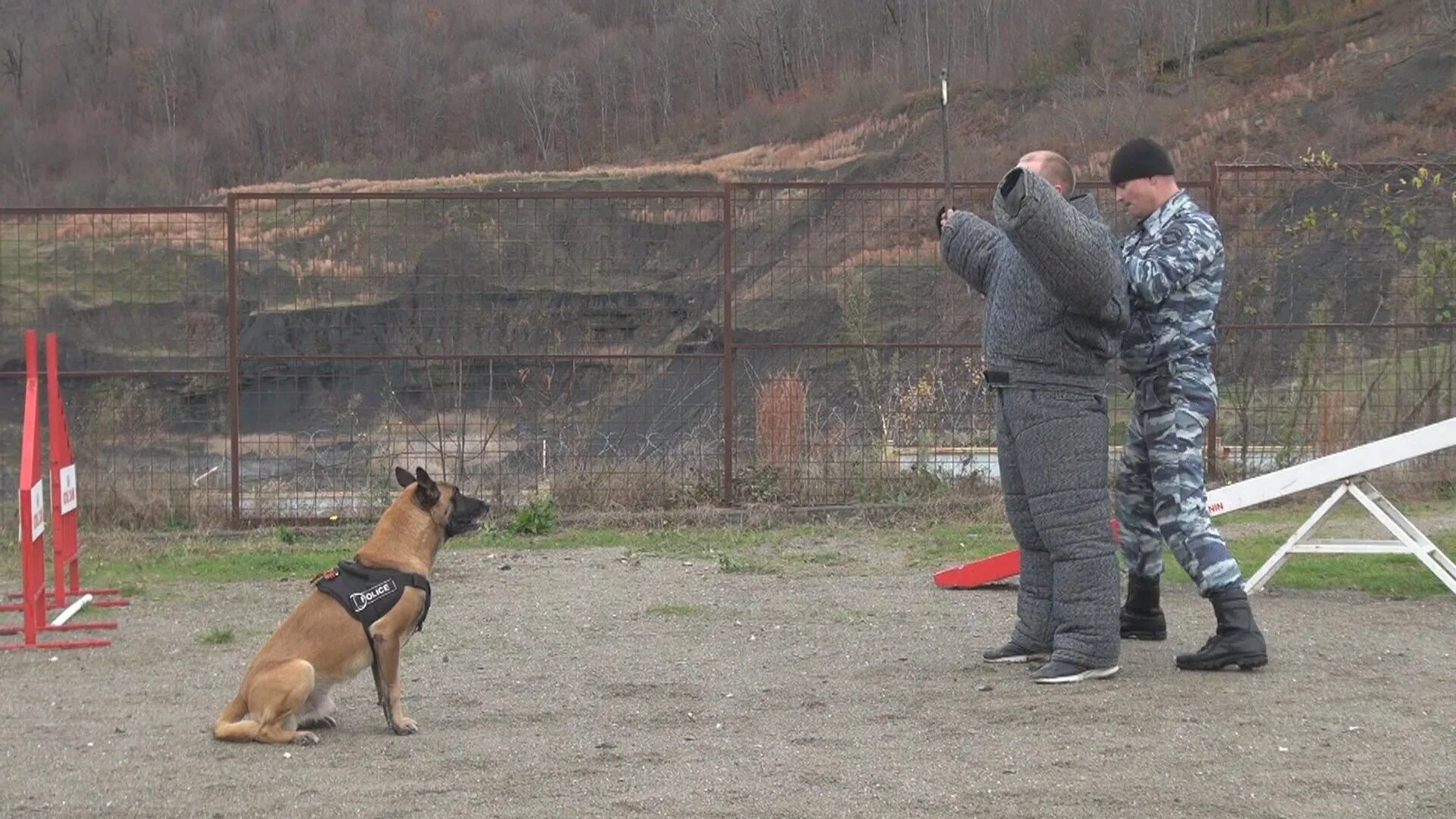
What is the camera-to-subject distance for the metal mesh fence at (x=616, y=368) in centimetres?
1285

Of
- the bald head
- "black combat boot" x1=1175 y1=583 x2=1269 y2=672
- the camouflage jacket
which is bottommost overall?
"black combat boot" x1=1175 y1=583 x2=1269 y2=672

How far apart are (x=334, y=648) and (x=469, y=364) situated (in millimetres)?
7948

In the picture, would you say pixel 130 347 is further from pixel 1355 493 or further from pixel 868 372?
pixel 1355 493

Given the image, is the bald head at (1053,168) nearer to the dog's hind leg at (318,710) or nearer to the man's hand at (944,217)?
the man's hand at (944,217)

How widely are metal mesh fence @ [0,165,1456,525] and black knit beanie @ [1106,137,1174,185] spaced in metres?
5.10

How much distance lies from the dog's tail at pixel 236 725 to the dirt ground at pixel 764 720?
0.07 meters

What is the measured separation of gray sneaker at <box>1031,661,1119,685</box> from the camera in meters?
6.62

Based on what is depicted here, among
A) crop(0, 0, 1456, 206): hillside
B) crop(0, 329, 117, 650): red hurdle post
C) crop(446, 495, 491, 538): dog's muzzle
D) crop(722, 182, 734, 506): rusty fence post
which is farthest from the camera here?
crop(0, 0, 1456, 206): hillside

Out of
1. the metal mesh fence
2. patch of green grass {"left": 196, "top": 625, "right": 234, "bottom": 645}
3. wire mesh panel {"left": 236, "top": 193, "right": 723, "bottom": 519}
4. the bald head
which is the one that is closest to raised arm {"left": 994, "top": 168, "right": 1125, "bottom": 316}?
the bald head

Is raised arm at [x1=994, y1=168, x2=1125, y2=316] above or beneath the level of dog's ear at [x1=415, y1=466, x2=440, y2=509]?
above

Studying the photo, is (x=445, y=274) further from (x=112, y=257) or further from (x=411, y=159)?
(x=411, y=159)

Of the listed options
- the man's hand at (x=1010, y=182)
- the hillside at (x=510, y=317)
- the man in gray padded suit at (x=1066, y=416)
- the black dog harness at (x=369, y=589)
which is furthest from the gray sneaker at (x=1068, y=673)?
the hillside at (x=510, y=317)

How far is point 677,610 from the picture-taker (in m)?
8.77

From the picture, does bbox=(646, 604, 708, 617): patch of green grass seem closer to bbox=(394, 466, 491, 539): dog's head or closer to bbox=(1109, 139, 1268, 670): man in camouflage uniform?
bbox=(394, 466, 491, 539): dog's head
